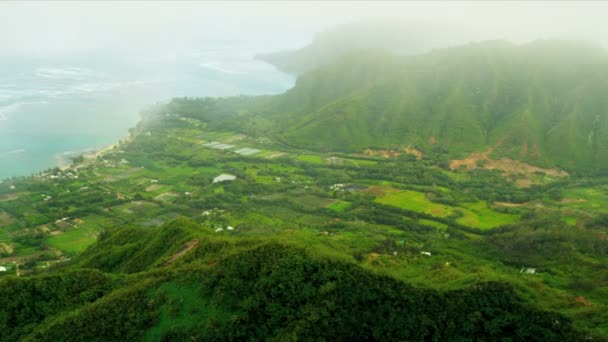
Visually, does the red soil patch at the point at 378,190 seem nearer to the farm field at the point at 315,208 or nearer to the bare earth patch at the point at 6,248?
the farm field at the point at 315,208

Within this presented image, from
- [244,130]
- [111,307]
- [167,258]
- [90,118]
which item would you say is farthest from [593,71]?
[90,118]

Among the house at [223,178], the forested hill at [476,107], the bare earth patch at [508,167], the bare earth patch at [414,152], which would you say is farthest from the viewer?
the bare earth patch at [414,152]

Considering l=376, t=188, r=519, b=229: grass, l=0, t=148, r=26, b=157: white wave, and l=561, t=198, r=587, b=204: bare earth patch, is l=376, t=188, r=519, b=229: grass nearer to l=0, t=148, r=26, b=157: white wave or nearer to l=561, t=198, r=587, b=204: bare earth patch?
l=561, t=198, r=587, b=204: bare earth patch

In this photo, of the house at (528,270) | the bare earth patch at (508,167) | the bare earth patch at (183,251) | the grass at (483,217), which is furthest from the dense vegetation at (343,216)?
the bare earth patch at (508,167)

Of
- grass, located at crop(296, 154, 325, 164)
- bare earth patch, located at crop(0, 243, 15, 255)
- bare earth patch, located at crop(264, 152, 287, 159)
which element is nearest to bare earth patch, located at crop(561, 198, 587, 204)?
grass, located at crop(296, 154, 325, 164)

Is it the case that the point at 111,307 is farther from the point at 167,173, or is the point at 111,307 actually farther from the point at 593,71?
the point at 593,71

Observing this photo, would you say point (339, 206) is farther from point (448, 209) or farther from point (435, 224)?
point (448, 209)
